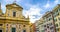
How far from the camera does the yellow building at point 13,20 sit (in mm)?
23673

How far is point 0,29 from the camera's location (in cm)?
2344

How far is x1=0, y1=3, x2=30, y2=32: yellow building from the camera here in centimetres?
2367

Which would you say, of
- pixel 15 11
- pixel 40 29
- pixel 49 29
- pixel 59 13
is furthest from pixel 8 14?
pixel 40 29

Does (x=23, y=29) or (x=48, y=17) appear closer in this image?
(x=23, y=29)

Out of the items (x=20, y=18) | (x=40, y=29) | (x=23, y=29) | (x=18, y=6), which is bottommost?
(x=40, y=29)

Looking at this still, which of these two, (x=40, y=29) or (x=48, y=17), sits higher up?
(x=48, y=17)

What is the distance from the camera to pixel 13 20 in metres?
24.5

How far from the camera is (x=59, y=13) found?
39969 mm

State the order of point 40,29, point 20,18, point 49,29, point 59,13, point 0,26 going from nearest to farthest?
point 0,26 → point 20,18 → point 59,13 → point 49,29 → point 40,29

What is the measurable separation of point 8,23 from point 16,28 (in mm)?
1843

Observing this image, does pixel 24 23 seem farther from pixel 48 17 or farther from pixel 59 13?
pixel 48 17

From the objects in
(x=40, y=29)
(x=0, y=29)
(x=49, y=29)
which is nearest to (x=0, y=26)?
(x=0, y=29)

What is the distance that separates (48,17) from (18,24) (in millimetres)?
23307

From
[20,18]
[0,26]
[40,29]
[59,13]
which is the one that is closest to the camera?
[0,26]
